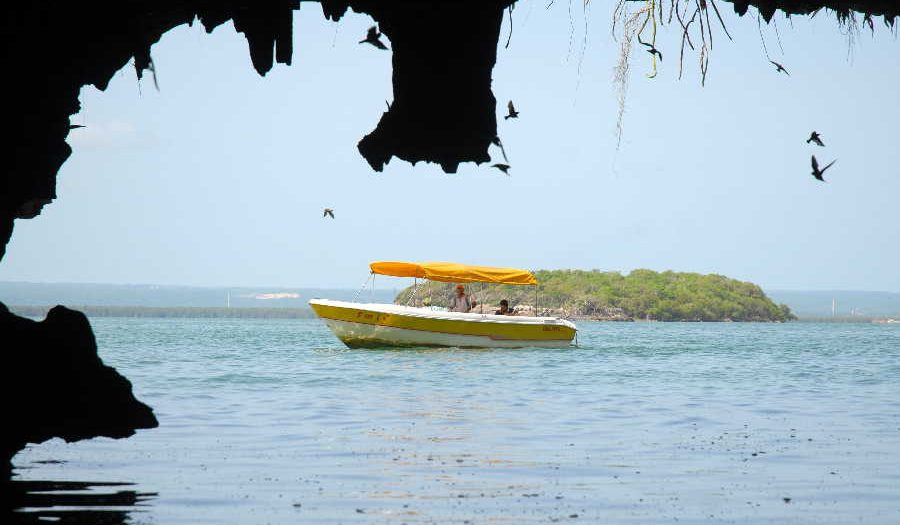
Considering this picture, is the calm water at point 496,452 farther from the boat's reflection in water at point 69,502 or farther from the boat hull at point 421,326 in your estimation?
the boat hull at point 421,326

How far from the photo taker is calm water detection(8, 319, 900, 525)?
31.4 ft

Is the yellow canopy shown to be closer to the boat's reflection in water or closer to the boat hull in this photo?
the boat hull

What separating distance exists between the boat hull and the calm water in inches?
265

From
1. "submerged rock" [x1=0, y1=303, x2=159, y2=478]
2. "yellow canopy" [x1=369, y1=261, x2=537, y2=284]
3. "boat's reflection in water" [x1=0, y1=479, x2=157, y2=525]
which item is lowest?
"boat's reflection in water" [x1=0, y1=479, x2=157, y2=525]

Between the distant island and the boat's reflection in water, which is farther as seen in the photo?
the distant island

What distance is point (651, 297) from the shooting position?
13538 centimetres

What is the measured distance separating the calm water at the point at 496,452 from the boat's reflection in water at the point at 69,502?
4.9 inches

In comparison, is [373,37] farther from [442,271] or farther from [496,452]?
[442,271]

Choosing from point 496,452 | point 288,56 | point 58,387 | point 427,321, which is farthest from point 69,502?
point 427,321

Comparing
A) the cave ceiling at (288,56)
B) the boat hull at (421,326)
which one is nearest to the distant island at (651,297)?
the boat hull at (421,326)

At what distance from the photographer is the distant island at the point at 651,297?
432 feet

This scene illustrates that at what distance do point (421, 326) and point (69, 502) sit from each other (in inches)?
1028

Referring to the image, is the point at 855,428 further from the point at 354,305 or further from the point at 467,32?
the point at 354,305

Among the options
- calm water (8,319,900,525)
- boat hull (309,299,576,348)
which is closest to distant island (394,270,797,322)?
boat hull (309,299,576,348)
